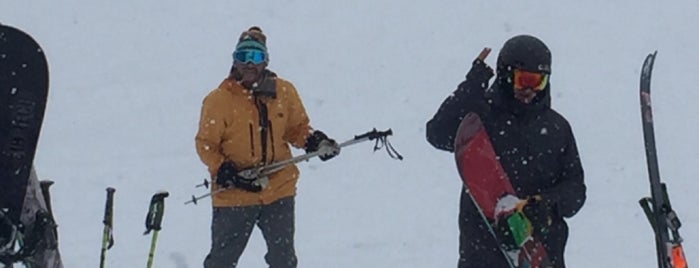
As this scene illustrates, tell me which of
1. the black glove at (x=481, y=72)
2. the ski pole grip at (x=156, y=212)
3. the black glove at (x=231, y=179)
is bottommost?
the ski pole grip at (x=156, y=212)

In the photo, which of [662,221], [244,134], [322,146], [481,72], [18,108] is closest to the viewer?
[662,221]

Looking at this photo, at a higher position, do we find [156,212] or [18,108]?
[18,108]

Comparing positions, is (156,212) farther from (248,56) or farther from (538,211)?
(538,211)

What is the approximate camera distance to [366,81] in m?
12.4

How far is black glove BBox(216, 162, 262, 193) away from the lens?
5.50m

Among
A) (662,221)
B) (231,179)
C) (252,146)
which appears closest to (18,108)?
(231,179)

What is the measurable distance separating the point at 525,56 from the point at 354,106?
7375 millimetres

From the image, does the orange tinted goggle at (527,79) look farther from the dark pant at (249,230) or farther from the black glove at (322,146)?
the dark pant at (249,230)

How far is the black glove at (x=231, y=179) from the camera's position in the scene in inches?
216

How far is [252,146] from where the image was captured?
5.64 m

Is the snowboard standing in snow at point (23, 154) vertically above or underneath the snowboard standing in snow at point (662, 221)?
above

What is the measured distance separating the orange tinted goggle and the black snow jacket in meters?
0.06

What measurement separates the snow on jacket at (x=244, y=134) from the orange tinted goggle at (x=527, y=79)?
174 centimetres

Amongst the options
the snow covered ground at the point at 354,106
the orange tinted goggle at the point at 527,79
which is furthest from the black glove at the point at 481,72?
the snow covered ground at the point at 354,106
